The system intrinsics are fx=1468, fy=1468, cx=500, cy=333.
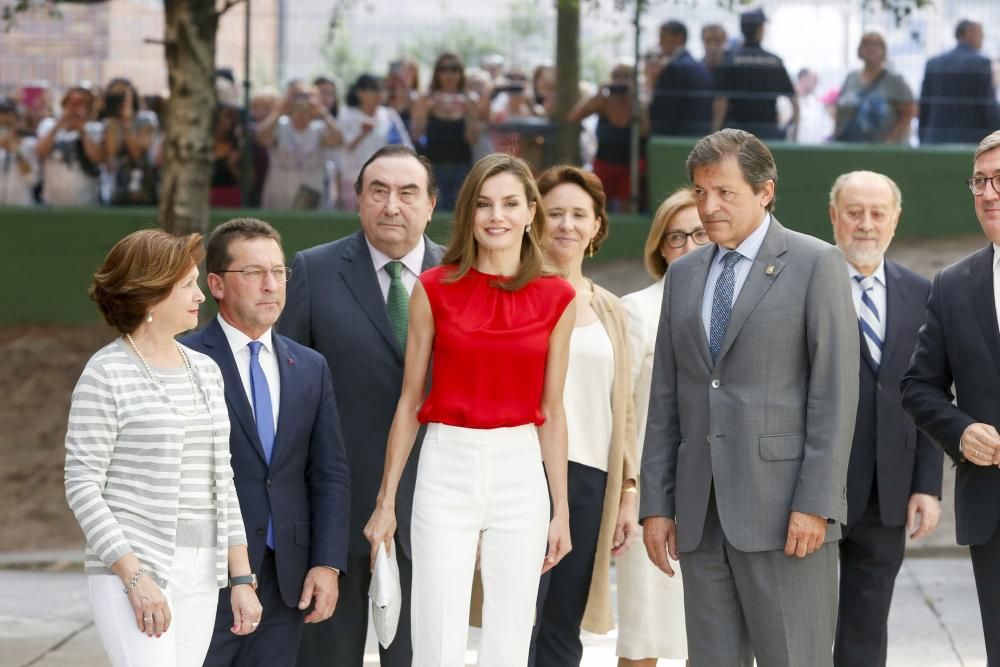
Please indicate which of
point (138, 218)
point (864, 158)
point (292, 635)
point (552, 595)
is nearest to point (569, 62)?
point (864, 158)

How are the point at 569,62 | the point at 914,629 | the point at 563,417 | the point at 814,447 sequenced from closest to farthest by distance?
1. the point at 814,447
2. the point at 563,417
3. the point at 914,629
4. the point at 569,62

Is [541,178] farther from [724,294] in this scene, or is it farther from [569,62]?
[569,62]

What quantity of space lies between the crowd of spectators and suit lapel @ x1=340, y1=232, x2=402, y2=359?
7264mm

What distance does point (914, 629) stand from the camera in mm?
7613

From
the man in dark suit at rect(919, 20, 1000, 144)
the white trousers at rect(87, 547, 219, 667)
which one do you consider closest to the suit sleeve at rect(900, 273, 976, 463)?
the white trousers at rect(87, 547, 219, 667)

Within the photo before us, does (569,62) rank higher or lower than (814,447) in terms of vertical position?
higher

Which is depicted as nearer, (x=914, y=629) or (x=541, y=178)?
(x=541, y=178)

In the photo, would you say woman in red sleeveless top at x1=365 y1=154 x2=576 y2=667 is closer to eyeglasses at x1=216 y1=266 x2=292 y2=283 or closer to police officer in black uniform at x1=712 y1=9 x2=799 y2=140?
eyeglasses at x1=216 y1=266 x2=292 y2=283

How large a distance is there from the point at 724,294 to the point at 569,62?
28.8 feet

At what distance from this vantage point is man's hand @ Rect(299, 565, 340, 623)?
4637mm

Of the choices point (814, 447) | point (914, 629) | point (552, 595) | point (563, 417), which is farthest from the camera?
point (914, 629)

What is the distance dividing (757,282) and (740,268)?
0.12 meters

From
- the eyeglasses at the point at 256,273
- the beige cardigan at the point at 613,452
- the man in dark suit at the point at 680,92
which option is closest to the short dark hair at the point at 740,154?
the beige cardigan at the point at 613,452

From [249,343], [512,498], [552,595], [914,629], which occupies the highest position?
[249,343]
